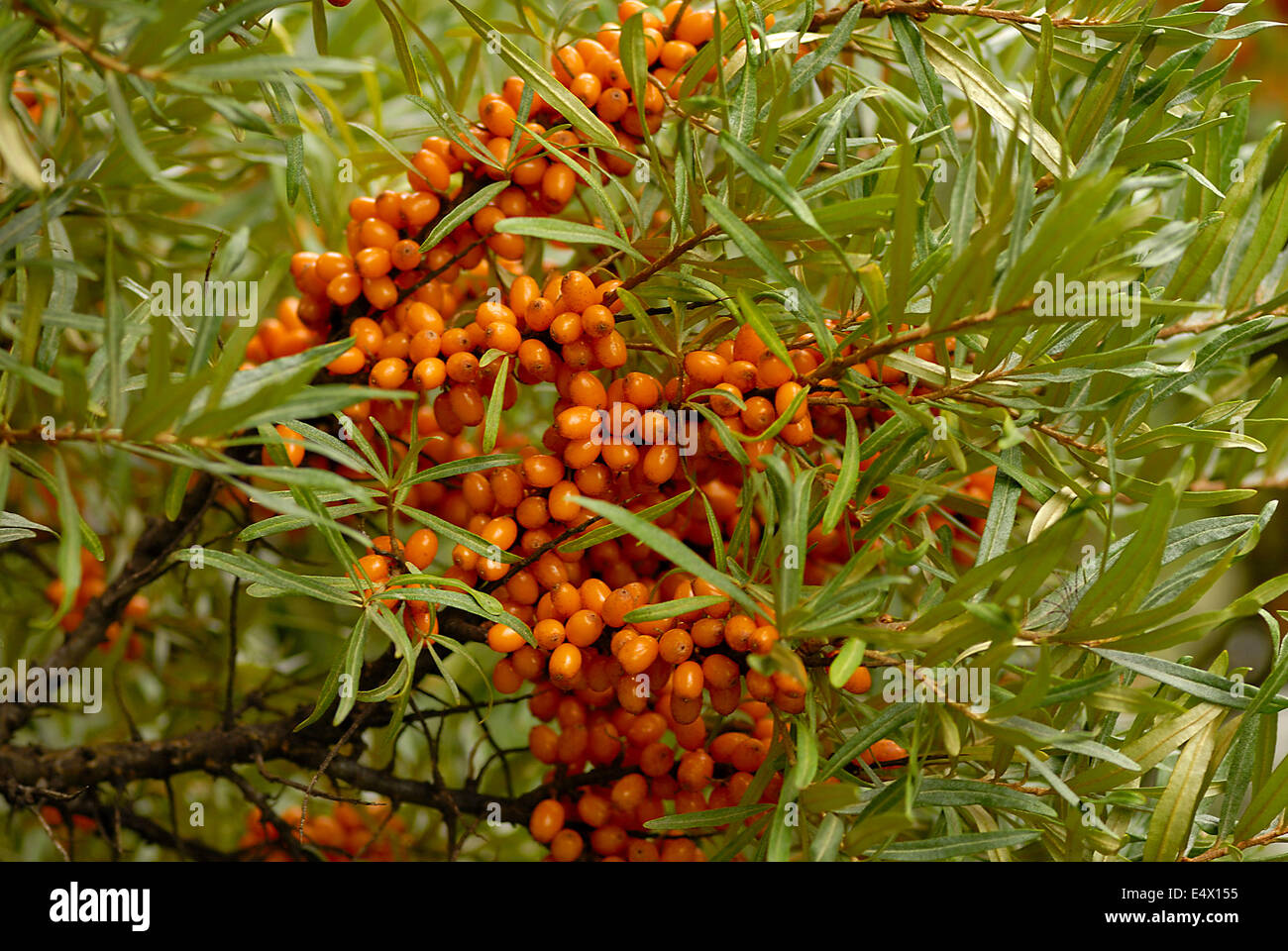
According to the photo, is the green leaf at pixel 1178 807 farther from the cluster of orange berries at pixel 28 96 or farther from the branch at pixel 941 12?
the cluster of orange berries at pixel 28 96

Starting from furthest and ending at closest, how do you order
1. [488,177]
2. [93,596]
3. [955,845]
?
[93,596], [488,177], [955,845]

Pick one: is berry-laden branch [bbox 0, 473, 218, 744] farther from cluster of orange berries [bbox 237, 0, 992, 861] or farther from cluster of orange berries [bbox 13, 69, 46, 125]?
cluster of orange berries [bbox 13, 69, 46, 125]

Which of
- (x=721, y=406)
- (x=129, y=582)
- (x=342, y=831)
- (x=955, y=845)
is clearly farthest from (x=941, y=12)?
(x=342, y=831)

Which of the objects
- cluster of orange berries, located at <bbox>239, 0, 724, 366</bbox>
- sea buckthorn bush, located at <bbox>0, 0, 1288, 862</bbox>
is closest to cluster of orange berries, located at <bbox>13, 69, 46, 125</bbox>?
sea buckthorn bush, located at <bbox>0, 0, 1288, 862</bbox>

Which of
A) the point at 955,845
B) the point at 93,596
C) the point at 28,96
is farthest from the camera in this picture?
the point at 93,596

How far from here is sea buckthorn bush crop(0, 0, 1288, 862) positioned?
499 millimetres

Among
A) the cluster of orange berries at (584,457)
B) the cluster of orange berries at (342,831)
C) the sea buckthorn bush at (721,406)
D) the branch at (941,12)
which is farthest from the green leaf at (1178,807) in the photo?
the cluster of orange berries at (342,831)

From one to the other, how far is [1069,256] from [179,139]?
63cm

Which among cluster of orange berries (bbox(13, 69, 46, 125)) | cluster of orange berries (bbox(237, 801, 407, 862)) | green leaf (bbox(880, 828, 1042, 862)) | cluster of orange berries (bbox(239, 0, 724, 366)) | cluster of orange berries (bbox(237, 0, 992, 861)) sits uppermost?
cluster of orange berries (bbox(13, 69, 46, 125))

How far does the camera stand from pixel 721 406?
58 centimetres

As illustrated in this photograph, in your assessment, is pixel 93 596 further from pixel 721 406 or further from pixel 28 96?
pixel 721 406

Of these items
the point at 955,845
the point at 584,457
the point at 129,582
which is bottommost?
the point at 955,845
